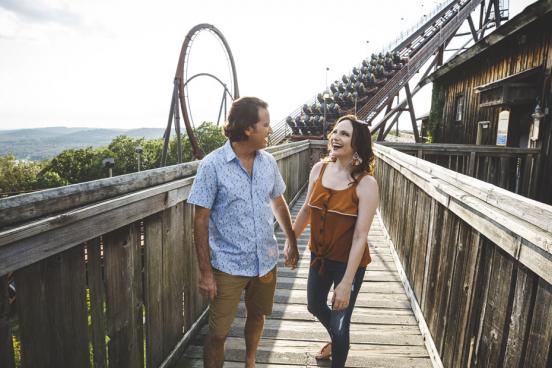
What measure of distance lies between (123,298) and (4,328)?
0.83m

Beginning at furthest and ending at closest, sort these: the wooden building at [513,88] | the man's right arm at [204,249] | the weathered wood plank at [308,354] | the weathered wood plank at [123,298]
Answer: the wooden building at [513,88] < the weathered wood plank at [308,354] < the man's right arm at [204,249] < the weathered wood plank at [123,298]

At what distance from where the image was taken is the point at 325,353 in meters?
2.89

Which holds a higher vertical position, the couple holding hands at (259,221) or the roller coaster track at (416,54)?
the roller coaster track at (416,54)

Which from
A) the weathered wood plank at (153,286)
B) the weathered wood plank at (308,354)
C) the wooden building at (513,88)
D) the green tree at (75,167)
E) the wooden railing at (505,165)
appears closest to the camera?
the weathered wood plank at (153,286)

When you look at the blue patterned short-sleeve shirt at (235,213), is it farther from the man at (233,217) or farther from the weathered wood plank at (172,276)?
the weathered wood plank at (172,276)

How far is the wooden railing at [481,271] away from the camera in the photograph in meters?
1.38

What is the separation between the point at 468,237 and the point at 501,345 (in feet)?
2.24

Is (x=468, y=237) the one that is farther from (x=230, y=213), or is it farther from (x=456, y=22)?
(x=456, y=22)

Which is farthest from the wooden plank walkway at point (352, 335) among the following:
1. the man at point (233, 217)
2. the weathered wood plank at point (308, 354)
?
the man at point (233, 217)

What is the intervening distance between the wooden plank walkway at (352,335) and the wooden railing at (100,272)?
61 centimetres

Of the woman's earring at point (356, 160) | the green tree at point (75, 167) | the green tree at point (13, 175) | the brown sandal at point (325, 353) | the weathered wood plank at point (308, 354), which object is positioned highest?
the woman's earring at point (356, 160)

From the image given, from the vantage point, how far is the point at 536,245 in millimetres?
1322

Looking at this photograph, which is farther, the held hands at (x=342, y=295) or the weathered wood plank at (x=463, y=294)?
the held hands at (x=342, y=295)

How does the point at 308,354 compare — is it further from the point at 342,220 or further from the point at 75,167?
the point at 75,167
